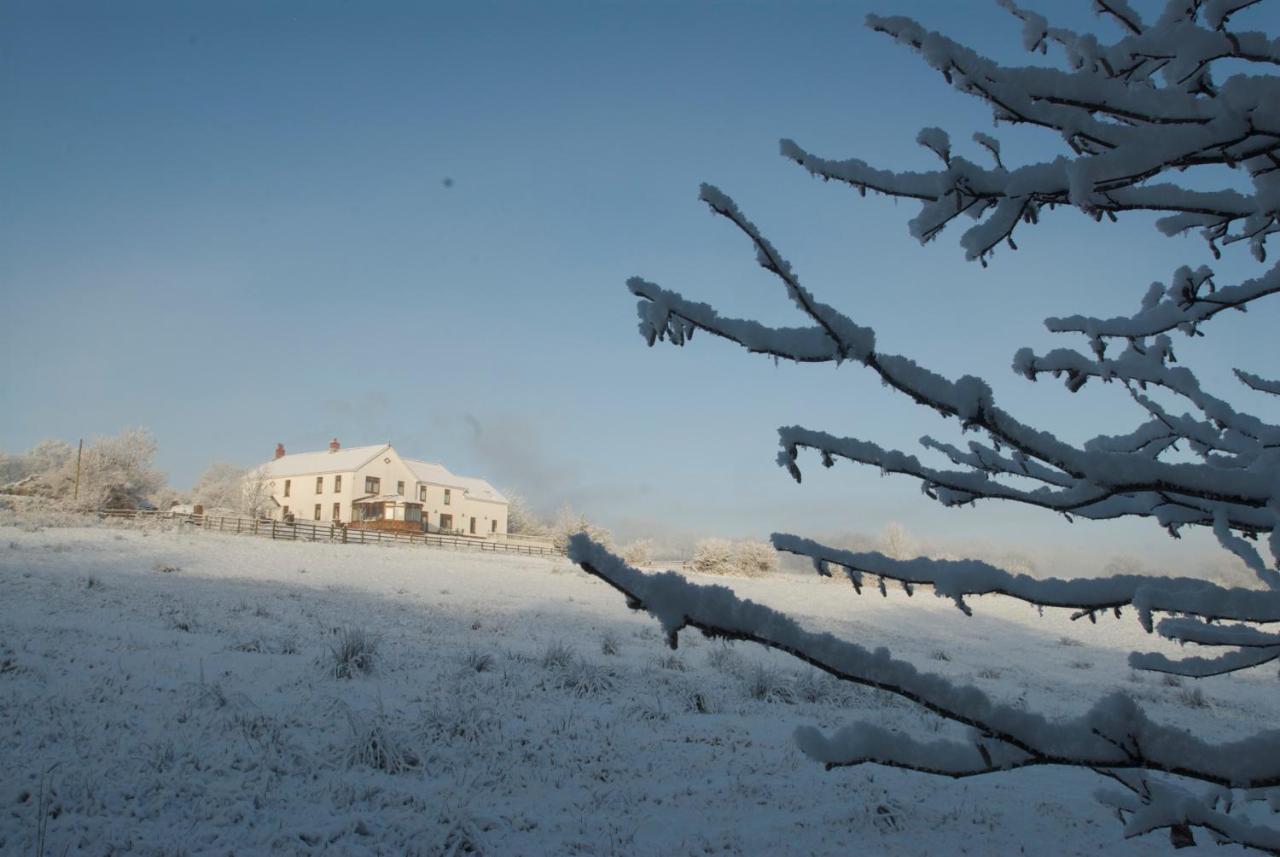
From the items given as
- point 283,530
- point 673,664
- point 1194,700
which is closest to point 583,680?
point 673,664

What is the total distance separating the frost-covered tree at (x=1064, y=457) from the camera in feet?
4.22

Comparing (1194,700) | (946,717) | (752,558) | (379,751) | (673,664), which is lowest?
(1194,700)

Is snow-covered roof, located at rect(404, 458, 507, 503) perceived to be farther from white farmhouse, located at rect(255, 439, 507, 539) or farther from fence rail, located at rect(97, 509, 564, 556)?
fence rail, located at rect(97, 509, 564, 556)

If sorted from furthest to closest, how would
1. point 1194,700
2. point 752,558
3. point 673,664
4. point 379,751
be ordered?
1. point 752,558
2. point 1194,700
3. point 673,664
4. point 379,751

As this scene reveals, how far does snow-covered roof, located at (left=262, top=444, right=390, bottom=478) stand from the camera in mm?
64562

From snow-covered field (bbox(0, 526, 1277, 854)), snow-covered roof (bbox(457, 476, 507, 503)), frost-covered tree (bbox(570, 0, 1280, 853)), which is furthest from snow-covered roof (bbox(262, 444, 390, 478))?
frost-covered tree (bbox(570, 0, 1280, 853))

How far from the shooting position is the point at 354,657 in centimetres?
1021

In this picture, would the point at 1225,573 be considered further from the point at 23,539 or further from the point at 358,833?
the point at 23,539

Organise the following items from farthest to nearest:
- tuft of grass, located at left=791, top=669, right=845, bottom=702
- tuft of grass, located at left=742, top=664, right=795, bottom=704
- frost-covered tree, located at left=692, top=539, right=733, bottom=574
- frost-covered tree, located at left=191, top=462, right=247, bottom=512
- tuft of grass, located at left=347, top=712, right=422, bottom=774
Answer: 1. frost-covered tree, located at left=191, top=462, right=247, bottom=512
2. frost-covered tree, located at left=692, top=539, right=733, bottom=574
3. tuft of grass, located at left=791, top=669, right=845, bottom=702
4. tuft of grass, located at left=742, top=664, right=795, bottom=704
5. tuft of grass, located at left=347, top=712, right=422, bottom=774

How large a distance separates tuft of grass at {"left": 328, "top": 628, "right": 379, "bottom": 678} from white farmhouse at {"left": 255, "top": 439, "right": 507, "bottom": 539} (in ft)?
160

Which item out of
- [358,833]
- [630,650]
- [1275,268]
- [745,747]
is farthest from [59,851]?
[630,650]

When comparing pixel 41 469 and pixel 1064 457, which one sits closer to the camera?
pixel 1064 457

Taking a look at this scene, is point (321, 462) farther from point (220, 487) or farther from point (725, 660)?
point (725, 660)

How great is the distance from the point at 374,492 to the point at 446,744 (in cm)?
6041
